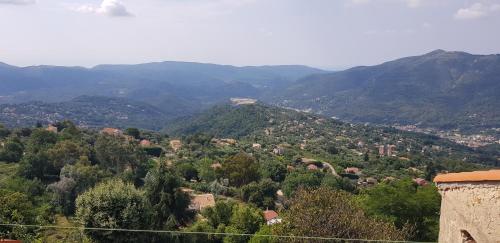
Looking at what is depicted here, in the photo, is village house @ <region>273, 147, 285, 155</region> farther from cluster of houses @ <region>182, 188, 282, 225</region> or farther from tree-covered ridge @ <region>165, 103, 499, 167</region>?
cluster of houses @ <region>182, 188, 282, 225</region>

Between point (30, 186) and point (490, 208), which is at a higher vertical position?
point (490, 208)

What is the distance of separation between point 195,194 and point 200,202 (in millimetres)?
4509

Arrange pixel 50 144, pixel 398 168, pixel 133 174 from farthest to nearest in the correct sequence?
1. pixel 398 168
2. pixel 50 144
3. pixel 133 174

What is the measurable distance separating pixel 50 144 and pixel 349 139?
96732 millimetres

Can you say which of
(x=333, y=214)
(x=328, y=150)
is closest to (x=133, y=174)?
(x=333, y=214)

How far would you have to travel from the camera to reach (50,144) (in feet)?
163

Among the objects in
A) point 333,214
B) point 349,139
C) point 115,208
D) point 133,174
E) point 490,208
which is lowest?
point 349,139

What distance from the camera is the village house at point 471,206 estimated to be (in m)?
5.85

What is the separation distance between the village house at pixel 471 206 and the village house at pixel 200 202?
2888 cm

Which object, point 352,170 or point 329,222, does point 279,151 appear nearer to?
point 352,170

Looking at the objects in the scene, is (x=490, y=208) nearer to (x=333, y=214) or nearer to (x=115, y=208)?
(x=333, y=214)

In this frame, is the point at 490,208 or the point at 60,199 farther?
the point at 60,199

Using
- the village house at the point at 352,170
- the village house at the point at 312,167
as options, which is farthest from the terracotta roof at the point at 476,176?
the village house at the point at 352,170

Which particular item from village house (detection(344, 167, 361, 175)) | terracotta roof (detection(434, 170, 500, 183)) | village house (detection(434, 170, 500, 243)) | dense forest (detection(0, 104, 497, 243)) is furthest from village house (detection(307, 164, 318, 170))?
terracotta roof (detection(434, 170, 500, 183))
